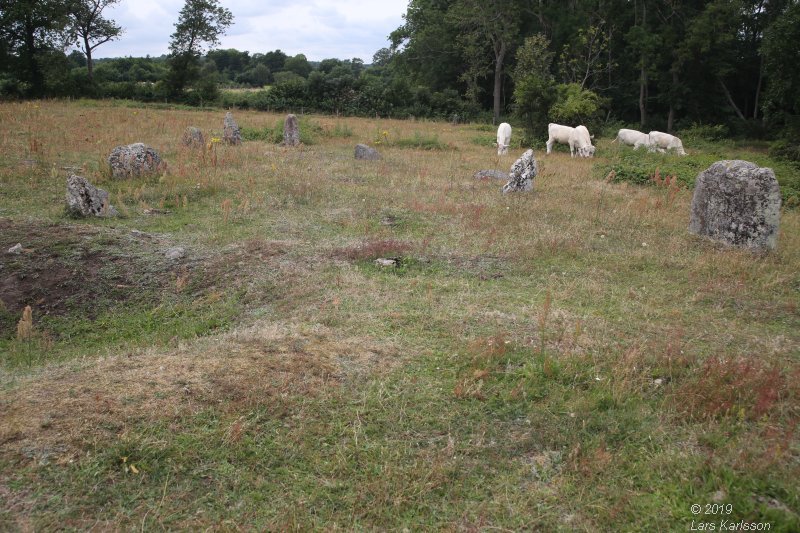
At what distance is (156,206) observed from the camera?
36.7ft

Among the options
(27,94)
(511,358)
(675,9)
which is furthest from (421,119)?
(511,358)

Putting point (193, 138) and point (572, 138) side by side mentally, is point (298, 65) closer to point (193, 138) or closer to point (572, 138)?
point (572, 138)

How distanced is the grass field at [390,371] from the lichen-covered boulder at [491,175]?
13.0 feet

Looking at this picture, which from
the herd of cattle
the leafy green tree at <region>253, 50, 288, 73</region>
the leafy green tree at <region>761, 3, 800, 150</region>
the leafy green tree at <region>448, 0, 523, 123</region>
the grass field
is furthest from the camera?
the leafy green tree at <region>253, 50, 288, 73</region>

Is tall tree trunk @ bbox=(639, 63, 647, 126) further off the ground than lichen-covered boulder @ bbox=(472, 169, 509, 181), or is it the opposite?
tall tree trunk @ bbox=(639, 63, 647, 126)

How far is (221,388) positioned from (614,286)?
214 inches

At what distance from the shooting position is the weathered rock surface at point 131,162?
43.0 ft

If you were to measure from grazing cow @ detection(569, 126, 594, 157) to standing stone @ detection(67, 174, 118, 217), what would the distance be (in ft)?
53.9

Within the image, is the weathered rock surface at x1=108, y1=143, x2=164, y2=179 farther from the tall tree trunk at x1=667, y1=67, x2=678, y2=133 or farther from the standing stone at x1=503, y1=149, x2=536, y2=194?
the tall tree trunk at x1=667, y1=67, x2=678, y2=133

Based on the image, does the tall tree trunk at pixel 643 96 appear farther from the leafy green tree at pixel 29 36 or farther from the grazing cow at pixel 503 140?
the leafy green tree at pixel 29 36

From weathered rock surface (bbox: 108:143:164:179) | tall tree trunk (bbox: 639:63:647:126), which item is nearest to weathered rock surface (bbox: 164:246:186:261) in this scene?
weathered rock surface (bbox: 108:143:164:179)

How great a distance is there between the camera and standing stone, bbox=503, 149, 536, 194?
1328 centimetres

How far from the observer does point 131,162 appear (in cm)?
1320

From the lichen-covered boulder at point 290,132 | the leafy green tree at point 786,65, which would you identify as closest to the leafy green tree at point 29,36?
the lichen-covered boulder at point 290,132
